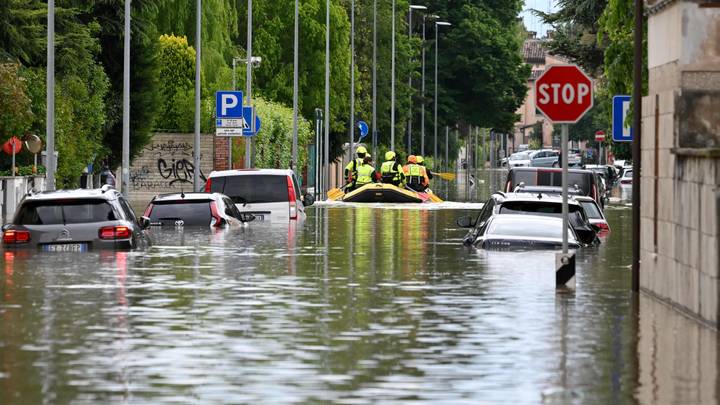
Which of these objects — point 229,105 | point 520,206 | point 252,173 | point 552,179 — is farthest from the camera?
point 229,105

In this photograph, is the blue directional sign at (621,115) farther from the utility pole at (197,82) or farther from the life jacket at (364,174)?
the life jacket at (364,174)

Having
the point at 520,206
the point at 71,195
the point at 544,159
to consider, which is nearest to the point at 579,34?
the point at 520,206

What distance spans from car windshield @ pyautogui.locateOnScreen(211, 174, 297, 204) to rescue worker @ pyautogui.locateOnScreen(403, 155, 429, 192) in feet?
57.7

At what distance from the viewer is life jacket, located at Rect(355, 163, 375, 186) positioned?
57.7 m

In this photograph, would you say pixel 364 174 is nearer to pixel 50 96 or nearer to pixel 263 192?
pixel 263 192

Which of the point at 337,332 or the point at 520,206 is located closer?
the point at 337,332

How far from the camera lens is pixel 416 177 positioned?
58.8 m

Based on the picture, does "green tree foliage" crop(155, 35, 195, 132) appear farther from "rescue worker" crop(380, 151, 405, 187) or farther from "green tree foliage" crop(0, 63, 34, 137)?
"green tree foliage" crop(0, 63, 34, 137)

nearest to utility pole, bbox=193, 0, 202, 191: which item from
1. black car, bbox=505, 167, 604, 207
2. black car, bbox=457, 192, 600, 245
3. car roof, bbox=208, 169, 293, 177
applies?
black car, bbox=505, 167, 604, 207

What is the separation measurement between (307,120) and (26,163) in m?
28.4

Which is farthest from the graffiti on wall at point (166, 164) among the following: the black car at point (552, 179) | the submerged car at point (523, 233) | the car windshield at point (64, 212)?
the car windshield at point (64, 212)

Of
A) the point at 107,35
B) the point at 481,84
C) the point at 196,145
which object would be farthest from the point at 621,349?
the point at 481,84

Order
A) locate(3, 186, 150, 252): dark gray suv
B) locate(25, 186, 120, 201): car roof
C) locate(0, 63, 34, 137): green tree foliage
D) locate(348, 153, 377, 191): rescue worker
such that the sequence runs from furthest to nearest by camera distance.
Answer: locate(348, 153, 377, 191): rescue worker, locate(0, 63, 34, 137): green tree foliage, locate(3, 186, 150, 252): dark gray suv, locate(25, 186, 120, 201): car roof

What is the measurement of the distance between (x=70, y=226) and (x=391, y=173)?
30640mm
